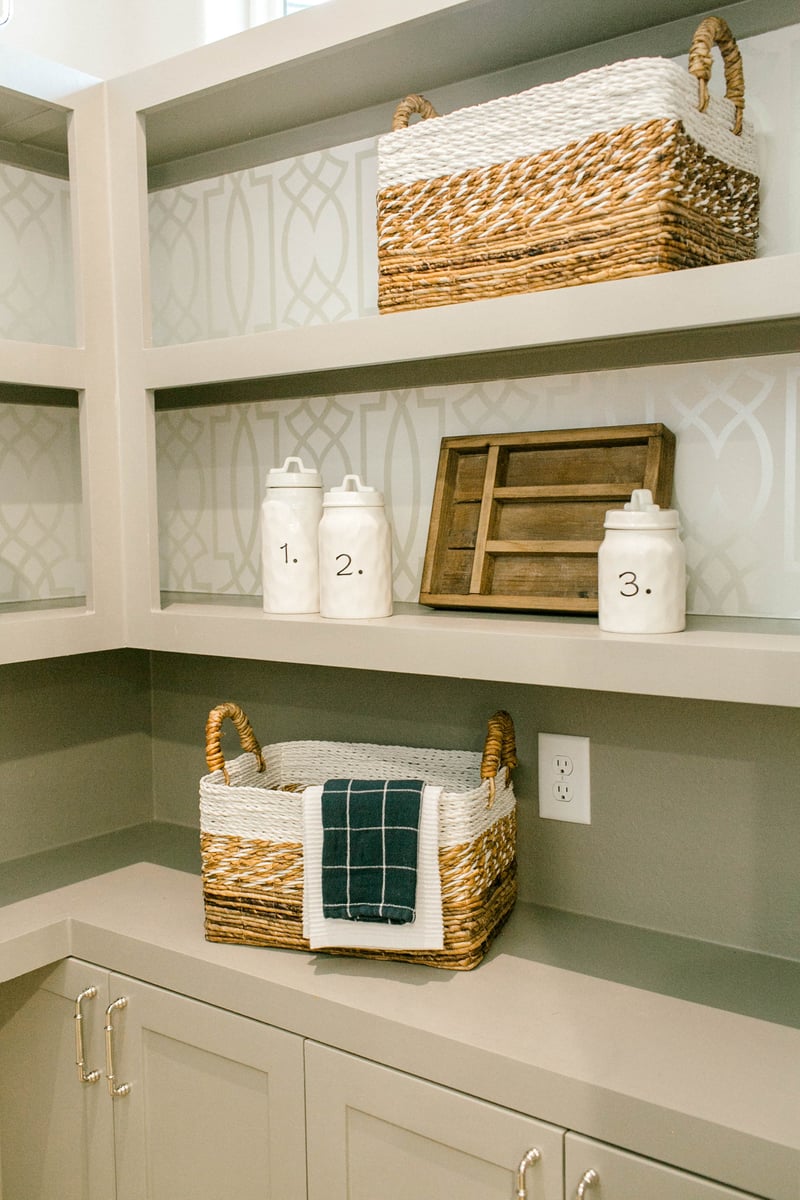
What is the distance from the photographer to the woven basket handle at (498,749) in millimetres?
1348

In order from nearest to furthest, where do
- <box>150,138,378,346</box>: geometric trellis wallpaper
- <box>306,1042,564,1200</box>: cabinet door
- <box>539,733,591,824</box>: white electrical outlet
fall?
<box>306,1042,564,1200</box>: cabinet door, <box>539,733,591,824</box>: white electrical outlet, <box>150,138,378,346</box>: geometric trellis wallpaper

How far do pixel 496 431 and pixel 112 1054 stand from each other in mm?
1056

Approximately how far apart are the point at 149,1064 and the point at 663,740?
84 cm

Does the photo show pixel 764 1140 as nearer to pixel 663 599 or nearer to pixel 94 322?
pixel 663 599

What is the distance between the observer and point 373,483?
1638mm

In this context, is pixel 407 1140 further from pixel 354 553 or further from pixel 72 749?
pixel 72 749

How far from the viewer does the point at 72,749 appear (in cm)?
190

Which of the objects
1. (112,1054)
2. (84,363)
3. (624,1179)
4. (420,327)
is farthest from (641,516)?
(112,1054)

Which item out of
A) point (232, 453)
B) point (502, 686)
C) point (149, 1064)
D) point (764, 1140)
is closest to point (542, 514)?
point (502, 686)

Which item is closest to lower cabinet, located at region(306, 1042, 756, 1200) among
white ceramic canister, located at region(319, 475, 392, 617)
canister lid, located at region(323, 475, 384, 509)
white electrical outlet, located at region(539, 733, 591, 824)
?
white electrical outlet, located at region(539, 733, 591, 824)

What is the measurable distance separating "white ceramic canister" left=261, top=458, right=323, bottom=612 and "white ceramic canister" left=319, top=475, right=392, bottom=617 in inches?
2.3

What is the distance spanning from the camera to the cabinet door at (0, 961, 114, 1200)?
4.88 feet

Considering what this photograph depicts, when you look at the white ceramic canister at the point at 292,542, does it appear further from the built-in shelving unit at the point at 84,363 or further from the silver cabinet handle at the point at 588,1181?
the silver cabinet handle at the point at 588,1181

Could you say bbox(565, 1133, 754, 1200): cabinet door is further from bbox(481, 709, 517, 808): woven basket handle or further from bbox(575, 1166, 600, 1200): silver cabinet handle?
bbox(481, 709, 517, 808): woven basket handle
